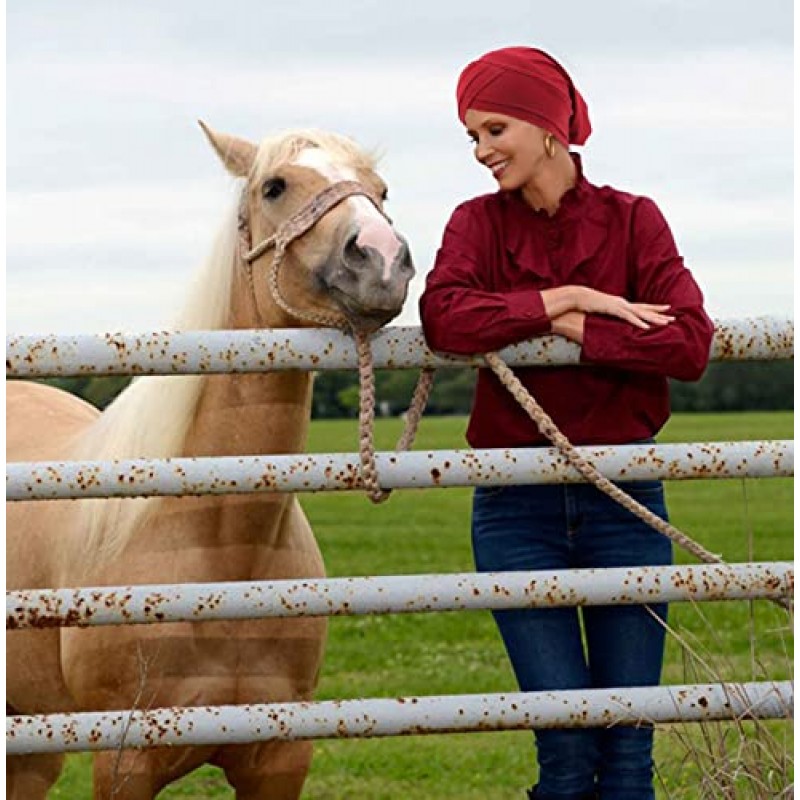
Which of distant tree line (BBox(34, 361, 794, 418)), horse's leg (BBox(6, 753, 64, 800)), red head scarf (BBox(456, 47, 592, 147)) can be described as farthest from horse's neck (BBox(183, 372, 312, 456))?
distant tree line (BBox(34, 361, 794, 418))

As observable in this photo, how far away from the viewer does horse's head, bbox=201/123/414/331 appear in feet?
11.5

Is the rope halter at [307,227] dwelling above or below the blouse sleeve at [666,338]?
above

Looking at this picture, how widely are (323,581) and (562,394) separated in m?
0.70

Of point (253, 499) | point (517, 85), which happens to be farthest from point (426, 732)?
point (517, 85)

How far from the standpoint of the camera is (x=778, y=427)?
4312 cm

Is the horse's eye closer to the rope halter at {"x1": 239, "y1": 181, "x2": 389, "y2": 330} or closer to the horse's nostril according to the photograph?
the rope halter at {"x1": 239, "y1": 181, "x2": 389, "y2": 330}

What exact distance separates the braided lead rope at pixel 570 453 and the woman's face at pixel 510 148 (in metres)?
0.47

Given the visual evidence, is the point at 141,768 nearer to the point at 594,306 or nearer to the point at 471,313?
the point at 471,313

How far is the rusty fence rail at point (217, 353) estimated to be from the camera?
331cm

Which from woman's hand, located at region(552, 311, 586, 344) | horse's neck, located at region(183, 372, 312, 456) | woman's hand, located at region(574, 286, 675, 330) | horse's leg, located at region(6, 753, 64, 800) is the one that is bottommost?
horse's leg, located at region(6, 753, 64, 800)

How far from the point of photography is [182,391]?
13.9ft

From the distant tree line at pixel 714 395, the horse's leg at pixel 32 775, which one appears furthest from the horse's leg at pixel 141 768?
the distant tree line at pixel 714 395

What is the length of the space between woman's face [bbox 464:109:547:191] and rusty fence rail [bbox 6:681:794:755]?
1.14 metres

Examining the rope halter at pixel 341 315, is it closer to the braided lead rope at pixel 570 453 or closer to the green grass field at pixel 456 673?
the braided lead rope at pixel 570 453
